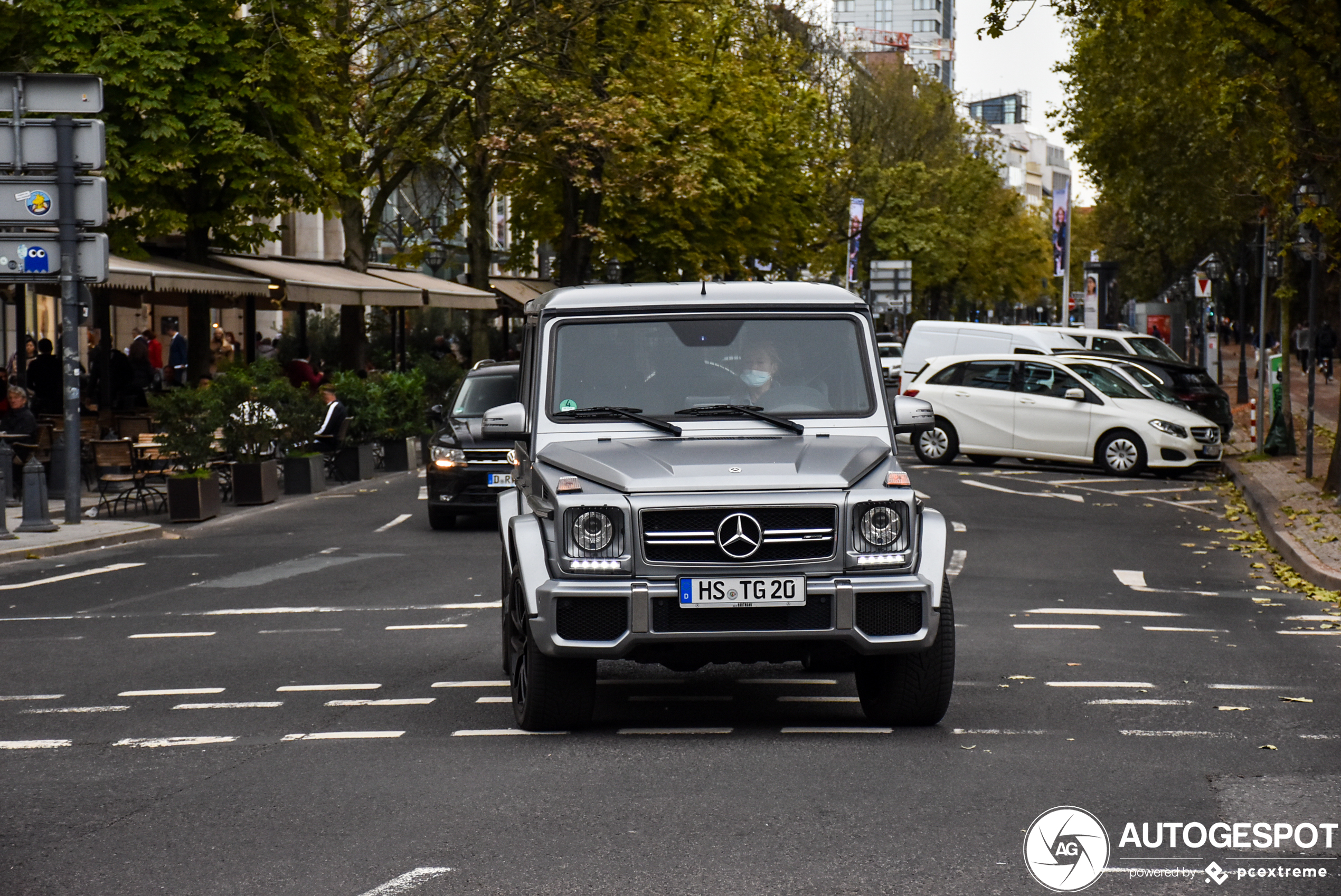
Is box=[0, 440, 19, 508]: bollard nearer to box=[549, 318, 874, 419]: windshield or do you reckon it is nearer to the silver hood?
box=[549, 318, 874, 419]: windshield

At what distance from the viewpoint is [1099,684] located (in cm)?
950

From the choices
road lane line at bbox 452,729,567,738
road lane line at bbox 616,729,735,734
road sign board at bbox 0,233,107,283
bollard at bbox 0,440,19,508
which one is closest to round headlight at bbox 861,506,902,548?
road lane line at bbox 616,729,735,734

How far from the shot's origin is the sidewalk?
1558 centimetres

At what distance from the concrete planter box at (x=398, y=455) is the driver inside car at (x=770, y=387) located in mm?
18862

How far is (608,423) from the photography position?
27.3 ft

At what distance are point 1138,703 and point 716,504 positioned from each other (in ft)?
9.01

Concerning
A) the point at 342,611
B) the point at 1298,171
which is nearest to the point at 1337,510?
the point at 1298,171


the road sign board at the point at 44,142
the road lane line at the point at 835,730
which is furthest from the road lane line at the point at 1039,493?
the road lane line at the point at 835,730

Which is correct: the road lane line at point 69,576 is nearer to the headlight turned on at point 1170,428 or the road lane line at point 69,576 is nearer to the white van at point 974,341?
the headlight turned on at point 1170,428

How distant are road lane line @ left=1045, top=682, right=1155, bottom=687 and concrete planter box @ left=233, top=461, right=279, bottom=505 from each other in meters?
13.9

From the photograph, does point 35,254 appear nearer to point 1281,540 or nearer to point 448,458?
point 448,458

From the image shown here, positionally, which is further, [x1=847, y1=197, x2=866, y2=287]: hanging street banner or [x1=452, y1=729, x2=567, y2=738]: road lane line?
[x1=847, y1=197, x2=866, y2=287]: hanging street banner

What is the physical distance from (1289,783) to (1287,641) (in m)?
4.67

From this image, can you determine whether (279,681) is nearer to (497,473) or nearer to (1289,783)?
(1289,783)
